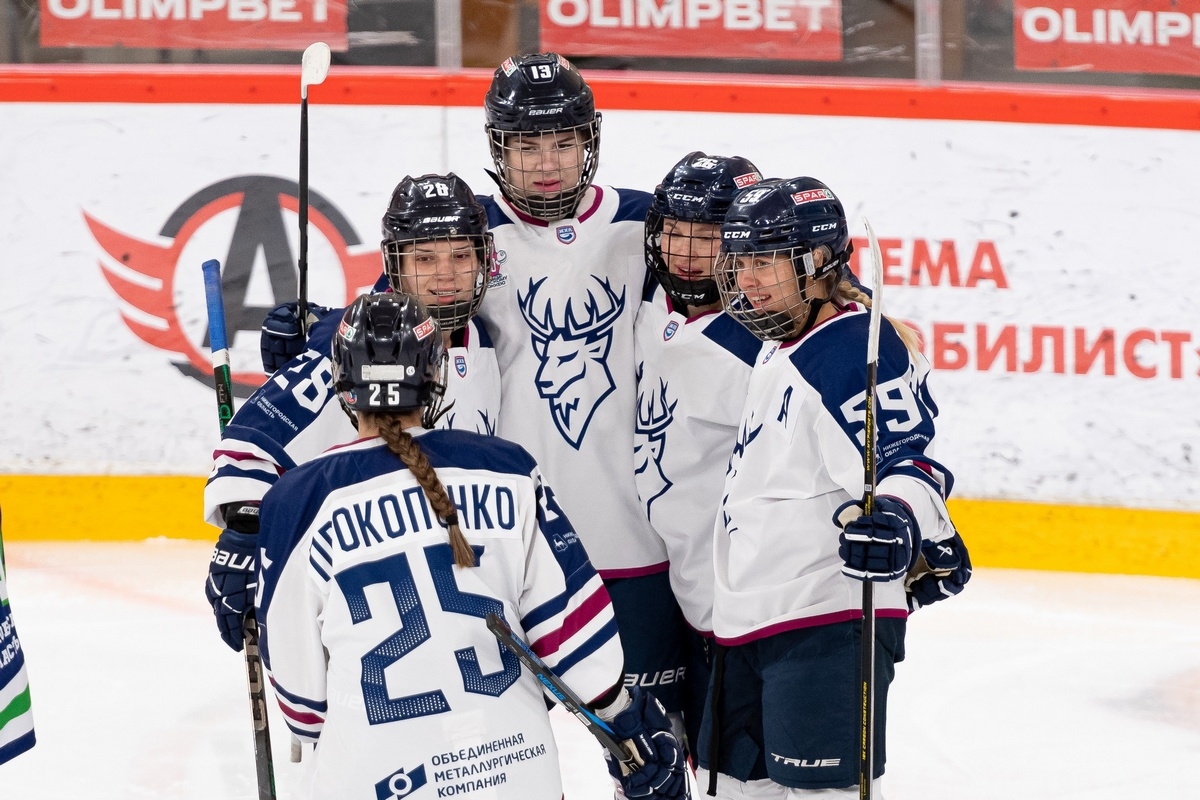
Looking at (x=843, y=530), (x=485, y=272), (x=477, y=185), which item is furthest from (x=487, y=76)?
(x=843, y=530)

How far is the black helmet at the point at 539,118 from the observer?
8.00ft

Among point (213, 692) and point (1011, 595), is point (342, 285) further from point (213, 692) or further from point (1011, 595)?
point (1011, 595)

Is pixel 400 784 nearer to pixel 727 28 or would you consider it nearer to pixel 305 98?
pixel 305 98

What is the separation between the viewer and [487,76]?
5.01 m

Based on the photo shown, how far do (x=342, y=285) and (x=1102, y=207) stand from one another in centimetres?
255

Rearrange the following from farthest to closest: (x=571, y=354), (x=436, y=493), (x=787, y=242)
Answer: (x=571, y=354)
(x=787, y=242)
(x=436, y=493)

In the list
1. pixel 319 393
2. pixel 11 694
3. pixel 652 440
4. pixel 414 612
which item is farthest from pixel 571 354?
pixel 11 694

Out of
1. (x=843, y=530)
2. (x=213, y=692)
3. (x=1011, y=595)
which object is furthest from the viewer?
(x=1011, y=595)

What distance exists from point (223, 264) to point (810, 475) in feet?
11.0

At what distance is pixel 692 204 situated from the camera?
2398mm

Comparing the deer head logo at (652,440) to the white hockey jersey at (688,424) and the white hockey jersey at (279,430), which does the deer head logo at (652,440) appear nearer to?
the white hockey jersey at (688,424)

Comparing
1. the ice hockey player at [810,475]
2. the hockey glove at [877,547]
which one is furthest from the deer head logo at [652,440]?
the hockey glove at [877,547]

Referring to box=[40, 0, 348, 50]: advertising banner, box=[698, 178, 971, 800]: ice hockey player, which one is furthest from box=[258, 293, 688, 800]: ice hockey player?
box=[40, 0, 348, 50]: advertising banner

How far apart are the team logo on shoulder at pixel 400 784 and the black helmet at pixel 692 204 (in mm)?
1031
